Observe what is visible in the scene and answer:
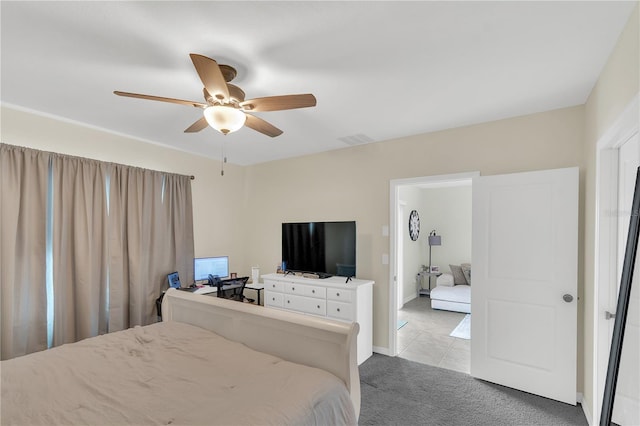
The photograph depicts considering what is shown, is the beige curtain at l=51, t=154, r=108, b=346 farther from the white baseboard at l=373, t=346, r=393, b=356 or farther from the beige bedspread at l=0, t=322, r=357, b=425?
the white baseboard at l=373, t=346, r=393, b=356

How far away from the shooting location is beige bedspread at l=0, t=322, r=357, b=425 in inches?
50.8

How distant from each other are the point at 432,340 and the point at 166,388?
11.6 ft

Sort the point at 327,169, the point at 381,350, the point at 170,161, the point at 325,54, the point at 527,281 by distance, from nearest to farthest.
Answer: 1. the point at 325,54
2. the point at 527,281
3. the point at 381,350
4. the point at 170,161
5. the point at 327,169

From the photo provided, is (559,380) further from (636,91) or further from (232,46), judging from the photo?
(232,46)

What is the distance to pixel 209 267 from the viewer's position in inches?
176

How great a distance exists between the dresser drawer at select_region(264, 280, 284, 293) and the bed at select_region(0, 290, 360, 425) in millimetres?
1639

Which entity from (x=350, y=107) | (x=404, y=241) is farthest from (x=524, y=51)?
(x=404, y=241)

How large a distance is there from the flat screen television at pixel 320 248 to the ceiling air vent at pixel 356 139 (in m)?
1.02

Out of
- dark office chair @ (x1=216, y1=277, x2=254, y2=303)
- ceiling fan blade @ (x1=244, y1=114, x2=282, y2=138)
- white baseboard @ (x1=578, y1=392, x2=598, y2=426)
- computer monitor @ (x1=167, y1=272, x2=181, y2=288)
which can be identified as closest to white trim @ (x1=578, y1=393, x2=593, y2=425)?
white baseboard @ (x1=578, y1=392, x2=598, y2=426)

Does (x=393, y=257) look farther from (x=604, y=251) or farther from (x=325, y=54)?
(x=325, y=54)

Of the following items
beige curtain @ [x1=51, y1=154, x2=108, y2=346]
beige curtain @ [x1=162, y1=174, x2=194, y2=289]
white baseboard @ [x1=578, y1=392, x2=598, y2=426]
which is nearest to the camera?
white baseboard @ [x1=578, y1=392, x2=598, y2=426]

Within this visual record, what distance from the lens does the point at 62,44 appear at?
1.82 m

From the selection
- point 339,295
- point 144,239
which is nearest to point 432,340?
point 339,295

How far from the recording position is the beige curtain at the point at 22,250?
2664 millimetres
